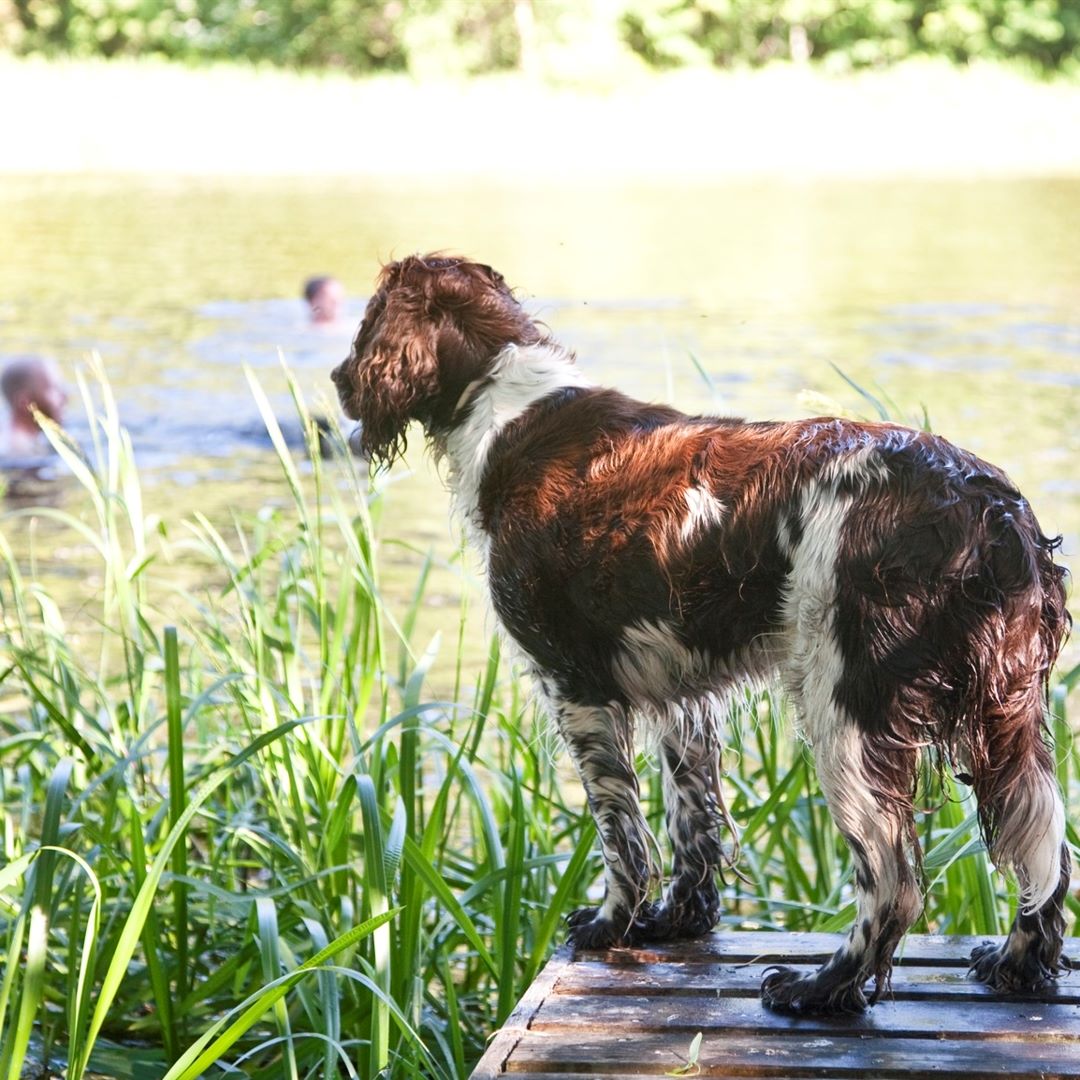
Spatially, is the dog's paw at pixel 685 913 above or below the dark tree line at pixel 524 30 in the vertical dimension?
below

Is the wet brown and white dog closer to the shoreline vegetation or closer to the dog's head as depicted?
the dog's head

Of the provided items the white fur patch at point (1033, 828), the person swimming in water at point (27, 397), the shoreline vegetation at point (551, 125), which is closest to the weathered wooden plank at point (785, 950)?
the white fur patch at point (1033, 828)

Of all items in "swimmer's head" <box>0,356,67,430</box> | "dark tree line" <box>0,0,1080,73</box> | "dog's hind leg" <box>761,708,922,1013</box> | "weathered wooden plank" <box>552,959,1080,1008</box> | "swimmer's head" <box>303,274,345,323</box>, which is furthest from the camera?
"dark tree line" <box>0,0,1080,73</box>

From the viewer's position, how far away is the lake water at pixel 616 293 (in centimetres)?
1112

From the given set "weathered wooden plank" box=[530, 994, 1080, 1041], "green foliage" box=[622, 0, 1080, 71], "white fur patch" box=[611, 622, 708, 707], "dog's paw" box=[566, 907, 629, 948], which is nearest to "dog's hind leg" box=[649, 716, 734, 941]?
"dog's paw" box=[566, 907, 629, 948]

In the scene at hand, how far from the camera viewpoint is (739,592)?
8.80ft

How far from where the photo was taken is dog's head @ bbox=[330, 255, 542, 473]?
3.11 m

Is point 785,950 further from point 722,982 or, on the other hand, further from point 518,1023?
point 518,1023

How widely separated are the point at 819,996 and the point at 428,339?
4.48ft

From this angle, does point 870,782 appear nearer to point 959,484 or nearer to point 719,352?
point 959,484

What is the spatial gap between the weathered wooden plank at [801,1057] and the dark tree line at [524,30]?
133 ft

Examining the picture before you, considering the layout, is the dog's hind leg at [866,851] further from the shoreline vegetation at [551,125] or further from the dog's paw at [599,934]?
the shoreline vegetation at [551,125]

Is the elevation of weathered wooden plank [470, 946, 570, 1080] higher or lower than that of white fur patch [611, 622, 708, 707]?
lower

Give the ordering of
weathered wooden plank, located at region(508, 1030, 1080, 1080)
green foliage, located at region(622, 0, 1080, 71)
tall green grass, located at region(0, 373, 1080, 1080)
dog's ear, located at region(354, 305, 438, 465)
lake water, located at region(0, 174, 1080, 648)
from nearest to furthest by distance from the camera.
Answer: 1. weathered wooden plank, located at region(508, 1030, 1080, 1080)
2. tall green grass, located at region(0, 373, 1080, 1080)
3. dog's ear, located at region(354, 305, 438, 465)
4. lake water, located at region(0, 174, 1080, 648)
5. green foliage, located at region(622, 0, 1080, 71)
